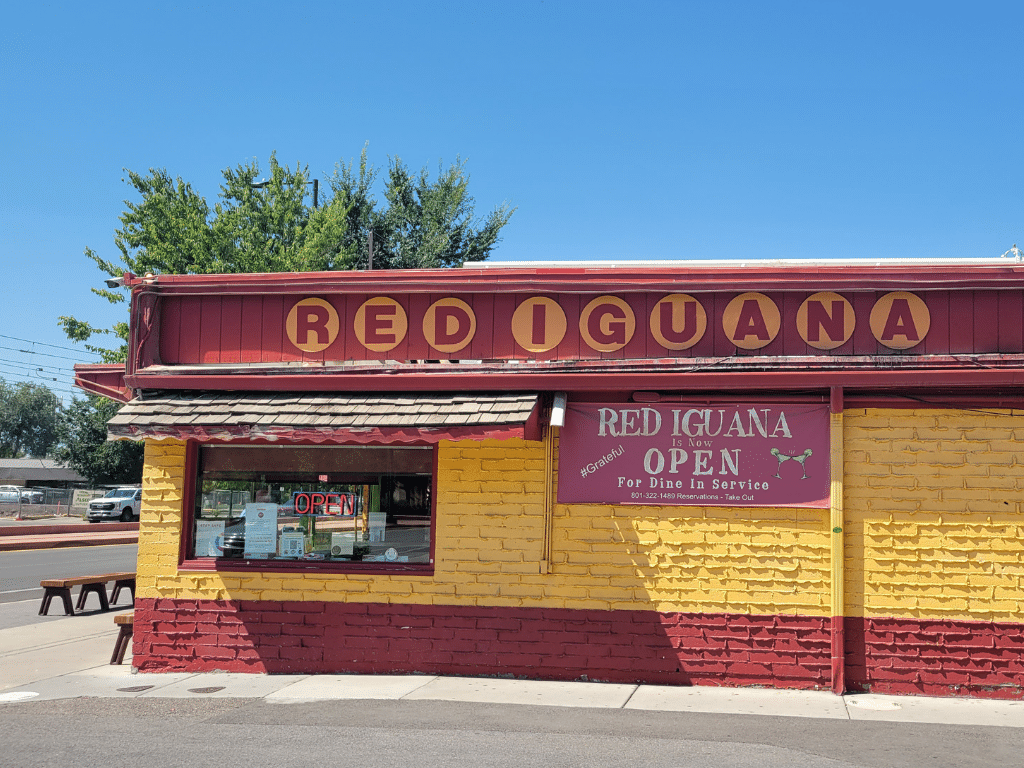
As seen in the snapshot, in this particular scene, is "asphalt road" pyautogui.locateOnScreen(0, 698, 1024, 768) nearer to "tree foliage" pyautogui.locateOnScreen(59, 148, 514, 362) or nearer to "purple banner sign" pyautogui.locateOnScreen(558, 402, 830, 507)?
"purple banner sign" pyautogui.locateOnScreen(558, 402, 830, 507)

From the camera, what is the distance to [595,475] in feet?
30.0

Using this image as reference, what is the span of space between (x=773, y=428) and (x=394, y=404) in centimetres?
366

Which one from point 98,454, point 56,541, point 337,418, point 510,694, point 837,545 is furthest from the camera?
point 98,454

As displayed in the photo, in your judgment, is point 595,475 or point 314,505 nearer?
point 595,475

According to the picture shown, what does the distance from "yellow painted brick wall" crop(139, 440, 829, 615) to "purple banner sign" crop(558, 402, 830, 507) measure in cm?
16

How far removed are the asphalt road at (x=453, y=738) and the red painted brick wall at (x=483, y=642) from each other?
1.07 m

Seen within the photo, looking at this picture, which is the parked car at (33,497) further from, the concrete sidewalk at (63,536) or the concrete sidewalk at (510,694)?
the concrete sidewalk at (510,694)

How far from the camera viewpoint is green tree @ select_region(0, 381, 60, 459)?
112 m

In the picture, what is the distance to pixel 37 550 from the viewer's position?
28.2m

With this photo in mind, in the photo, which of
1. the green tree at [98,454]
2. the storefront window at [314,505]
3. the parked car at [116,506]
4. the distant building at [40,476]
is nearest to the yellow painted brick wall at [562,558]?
the storefront window at [314,505]

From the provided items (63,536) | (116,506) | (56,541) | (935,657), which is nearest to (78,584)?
(935,657)

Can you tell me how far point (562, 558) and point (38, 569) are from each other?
1792cm

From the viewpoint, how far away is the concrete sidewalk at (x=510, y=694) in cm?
792

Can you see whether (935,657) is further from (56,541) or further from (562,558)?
(56,541)
